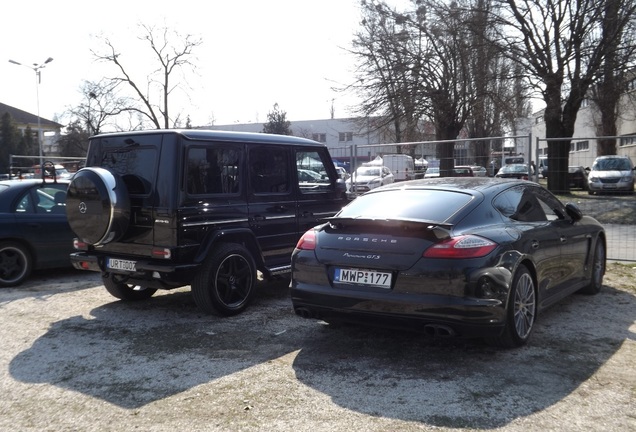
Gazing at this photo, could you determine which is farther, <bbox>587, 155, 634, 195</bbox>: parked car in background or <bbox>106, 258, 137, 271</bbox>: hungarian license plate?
<bbox>587, 155, 634, 195</bbox>: parked car in background

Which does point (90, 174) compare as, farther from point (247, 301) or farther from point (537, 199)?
point (537, 199)

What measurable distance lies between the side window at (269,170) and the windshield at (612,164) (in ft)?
63.6

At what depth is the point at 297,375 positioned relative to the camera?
4488 mm

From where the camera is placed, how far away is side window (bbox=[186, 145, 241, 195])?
609 centimetres

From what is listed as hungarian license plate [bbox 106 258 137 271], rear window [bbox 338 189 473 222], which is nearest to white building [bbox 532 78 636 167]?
rear window [bbox 338 189 473 222]

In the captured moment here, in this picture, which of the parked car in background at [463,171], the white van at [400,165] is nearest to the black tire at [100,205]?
the parked car in background at [463,171]

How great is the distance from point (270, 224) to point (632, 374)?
4.13 m

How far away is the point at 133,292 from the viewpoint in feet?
23.8

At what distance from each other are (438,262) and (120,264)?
140 inches

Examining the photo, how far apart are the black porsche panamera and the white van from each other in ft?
21.6

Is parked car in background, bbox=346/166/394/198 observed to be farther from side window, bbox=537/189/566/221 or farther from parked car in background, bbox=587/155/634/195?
parked car in background, bbox=587/155/634/195

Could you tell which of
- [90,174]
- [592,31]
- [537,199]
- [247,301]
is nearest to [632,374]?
[537,199]

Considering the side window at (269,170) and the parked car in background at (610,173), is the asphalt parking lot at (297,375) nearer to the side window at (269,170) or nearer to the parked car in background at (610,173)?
the side window at (269,170)

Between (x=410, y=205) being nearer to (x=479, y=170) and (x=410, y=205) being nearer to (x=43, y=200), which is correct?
(x=43, y=200)
